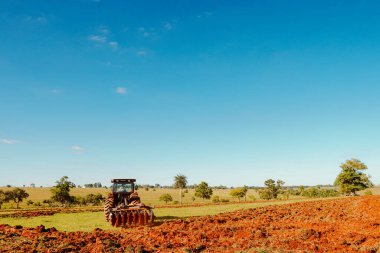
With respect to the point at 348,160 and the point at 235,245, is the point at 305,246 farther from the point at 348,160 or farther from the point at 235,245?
the point at 348,160

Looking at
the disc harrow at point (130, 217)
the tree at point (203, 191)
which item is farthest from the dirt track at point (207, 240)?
the tree at point (203, 191)

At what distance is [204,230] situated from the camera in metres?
15.5

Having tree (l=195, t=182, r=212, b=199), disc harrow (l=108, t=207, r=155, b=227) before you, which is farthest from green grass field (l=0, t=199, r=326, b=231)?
tree (l=195, t=182, r=212, b=199)

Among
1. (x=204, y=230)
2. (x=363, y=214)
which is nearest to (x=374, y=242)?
(x=204, y=230)

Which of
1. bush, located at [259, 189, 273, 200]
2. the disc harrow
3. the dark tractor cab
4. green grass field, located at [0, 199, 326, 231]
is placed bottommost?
bush, located at [259, 189, 273, 200]

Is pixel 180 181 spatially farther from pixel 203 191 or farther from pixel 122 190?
pixel 122 190

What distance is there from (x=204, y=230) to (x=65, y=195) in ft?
139

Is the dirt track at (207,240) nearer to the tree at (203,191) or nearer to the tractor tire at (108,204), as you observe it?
the tractor tire at (108,204)

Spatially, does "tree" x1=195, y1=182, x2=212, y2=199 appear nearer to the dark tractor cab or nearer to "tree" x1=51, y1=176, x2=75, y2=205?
"tree" x1=51, y1=176, x2=75, y2=205

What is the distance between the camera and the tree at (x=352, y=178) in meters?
58.9

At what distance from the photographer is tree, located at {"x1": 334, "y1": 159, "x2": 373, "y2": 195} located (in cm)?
5894

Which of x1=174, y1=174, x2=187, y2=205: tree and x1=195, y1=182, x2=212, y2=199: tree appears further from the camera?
x1=195, y1=182, x2=212, y2=199: tree

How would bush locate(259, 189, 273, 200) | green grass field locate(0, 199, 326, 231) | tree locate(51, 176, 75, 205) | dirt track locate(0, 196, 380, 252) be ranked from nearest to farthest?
dirt track locate(0, 196, 380, 252)
green grass field locate(0, 199, 326, 231)
tree locate(51, 176, 75, 205)
bush locate(259, 189, 273, 200)

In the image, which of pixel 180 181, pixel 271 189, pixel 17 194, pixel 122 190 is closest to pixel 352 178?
pixel 271 189
